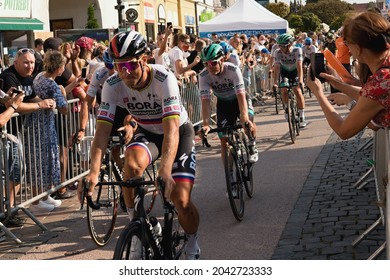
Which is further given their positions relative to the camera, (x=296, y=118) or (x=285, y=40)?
(x=285, y=40)

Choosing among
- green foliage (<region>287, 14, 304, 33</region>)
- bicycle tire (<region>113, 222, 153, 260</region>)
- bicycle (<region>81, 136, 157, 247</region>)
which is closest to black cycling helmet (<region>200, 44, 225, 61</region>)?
bicycle (<region>81, 136, 157, 247</region>)

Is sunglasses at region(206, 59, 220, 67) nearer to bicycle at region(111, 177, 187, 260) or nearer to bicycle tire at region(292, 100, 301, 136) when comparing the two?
bicycle at region(111, 177, 187, 260)

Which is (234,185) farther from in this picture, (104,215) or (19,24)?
(19,24)

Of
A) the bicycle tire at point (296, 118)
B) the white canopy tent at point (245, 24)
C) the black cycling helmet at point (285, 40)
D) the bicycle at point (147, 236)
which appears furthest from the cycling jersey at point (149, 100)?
the white canopy tent at point (245, 24)

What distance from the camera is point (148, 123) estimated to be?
566 cm

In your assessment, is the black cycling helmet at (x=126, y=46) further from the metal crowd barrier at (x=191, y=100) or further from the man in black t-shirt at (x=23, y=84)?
the metal crowd barrier at (x=191, y=100)

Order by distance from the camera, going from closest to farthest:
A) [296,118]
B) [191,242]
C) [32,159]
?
[191,242], [32,159], [296,118]

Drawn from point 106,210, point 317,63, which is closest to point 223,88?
point 106,210

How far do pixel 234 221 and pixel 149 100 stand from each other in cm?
249

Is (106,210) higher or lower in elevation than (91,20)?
lower

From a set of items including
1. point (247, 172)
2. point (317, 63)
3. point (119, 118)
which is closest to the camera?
point (317, 63)

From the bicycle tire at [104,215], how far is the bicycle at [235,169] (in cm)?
110

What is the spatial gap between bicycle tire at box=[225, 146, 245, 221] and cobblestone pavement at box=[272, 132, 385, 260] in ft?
1.73
